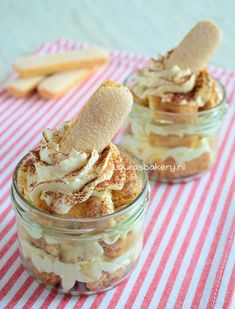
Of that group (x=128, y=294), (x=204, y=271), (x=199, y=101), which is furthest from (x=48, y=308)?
(x=199, y=101)

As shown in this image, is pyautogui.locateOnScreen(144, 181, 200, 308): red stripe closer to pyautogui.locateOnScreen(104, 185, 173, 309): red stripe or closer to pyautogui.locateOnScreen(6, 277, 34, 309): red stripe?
pyautogui.locateOnScreen(104, 185, 173, 309): red stripe

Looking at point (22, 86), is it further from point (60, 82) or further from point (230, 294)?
point (230, 294)

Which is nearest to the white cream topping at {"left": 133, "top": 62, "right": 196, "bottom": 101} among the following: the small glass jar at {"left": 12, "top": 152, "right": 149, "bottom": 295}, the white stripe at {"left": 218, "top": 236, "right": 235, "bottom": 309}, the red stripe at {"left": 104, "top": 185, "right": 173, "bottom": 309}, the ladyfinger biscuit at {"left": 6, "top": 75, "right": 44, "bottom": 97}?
the red stripe at {"left": 104, "top": 185, "right": 173, "bottom": 309}

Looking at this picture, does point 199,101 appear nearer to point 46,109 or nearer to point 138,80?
point 138,80

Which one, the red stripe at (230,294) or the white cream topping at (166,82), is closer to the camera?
the red stripe at (230,294)

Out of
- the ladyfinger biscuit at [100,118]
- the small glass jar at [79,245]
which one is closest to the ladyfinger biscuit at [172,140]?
the small glass jar at [79,245]

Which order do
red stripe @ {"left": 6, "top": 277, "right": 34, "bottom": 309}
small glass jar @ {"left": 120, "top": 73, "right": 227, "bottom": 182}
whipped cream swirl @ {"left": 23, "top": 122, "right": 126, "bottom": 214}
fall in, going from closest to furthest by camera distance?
whipped cream swirl @ {"left": 23, "top": 122, "right": 126, "bottom": 214} → red stripe @ {"left": 6, "top": 277, "right": 34, "bottom": 309} → small glass jar @ {"left": 120, "top": 73, "right": 227, "bottom": 182}

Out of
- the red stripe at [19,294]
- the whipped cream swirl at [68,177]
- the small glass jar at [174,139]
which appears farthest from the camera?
the small glass jar at [174,139]

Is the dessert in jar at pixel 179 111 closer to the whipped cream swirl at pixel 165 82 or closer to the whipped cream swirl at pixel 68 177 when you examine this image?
the whipped cream swirl at pixel 165 82
